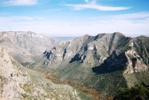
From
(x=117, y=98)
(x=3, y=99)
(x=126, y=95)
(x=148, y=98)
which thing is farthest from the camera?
(x=3, y=99)

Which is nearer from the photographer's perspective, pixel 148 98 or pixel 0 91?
pixel 148 98

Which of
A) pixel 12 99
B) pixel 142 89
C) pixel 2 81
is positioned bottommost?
pixel 12 99

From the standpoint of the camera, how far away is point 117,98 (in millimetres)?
167875

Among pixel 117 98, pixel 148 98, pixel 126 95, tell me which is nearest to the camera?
pixel 148 98

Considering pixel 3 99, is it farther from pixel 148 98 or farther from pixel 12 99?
pixel 148 98

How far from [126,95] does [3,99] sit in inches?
4129

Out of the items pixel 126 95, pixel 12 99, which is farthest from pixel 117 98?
pixel 12 99

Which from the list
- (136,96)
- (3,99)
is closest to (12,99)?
(3,99)

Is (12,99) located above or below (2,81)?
below

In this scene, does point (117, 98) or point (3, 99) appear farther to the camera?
point (3, 99)

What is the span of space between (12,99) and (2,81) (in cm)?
1873

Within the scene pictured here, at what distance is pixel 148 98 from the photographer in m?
144

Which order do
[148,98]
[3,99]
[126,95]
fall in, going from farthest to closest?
[3,99]
[126,95]
[148,98]

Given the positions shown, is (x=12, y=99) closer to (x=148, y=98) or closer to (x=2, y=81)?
(x=2, y=81)
